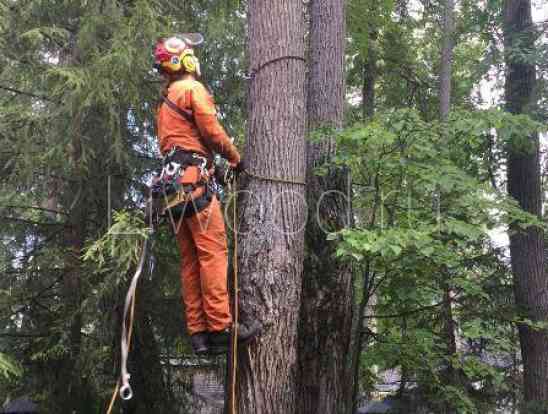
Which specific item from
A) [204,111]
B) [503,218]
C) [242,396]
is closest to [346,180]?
[503,218]

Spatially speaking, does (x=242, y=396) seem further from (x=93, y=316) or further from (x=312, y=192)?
(x=93, y=316)

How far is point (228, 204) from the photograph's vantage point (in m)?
4.49

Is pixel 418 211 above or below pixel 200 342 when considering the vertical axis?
above

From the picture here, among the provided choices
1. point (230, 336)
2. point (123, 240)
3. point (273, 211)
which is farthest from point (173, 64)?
point (230, 336)

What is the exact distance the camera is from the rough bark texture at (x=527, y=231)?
8094mm

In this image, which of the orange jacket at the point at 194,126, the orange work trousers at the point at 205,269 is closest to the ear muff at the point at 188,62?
the orange jacket at the point at 194,126

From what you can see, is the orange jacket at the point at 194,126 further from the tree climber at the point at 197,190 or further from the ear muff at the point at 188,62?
the ear muff at the point at 188,62

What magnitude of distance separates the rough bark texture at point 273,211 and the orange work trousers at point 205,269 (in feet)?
0.80

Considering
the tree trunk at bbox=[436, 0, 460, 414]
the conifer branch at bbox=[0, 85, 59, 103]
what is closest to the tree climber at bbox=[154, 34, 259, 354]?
the tree trunk at bbox=[436, 0, 460, 414]

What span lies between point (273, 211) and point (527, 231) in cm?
543

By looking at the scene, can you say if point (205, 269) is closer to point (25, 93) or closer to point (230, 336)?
point (230, 336)

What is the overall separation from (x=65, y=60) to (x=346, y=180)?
3835 millimetres

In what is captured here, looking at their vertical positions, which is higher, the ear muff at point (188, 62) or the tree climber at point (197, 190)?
the ear muff at point (188, 62)

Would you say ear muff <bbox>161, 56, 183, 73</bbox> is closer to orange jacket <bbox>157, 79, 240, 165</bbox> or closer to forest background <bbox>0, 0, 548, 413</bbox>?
orange jacket <bbox>157, 79, 240, 165</bbox>
